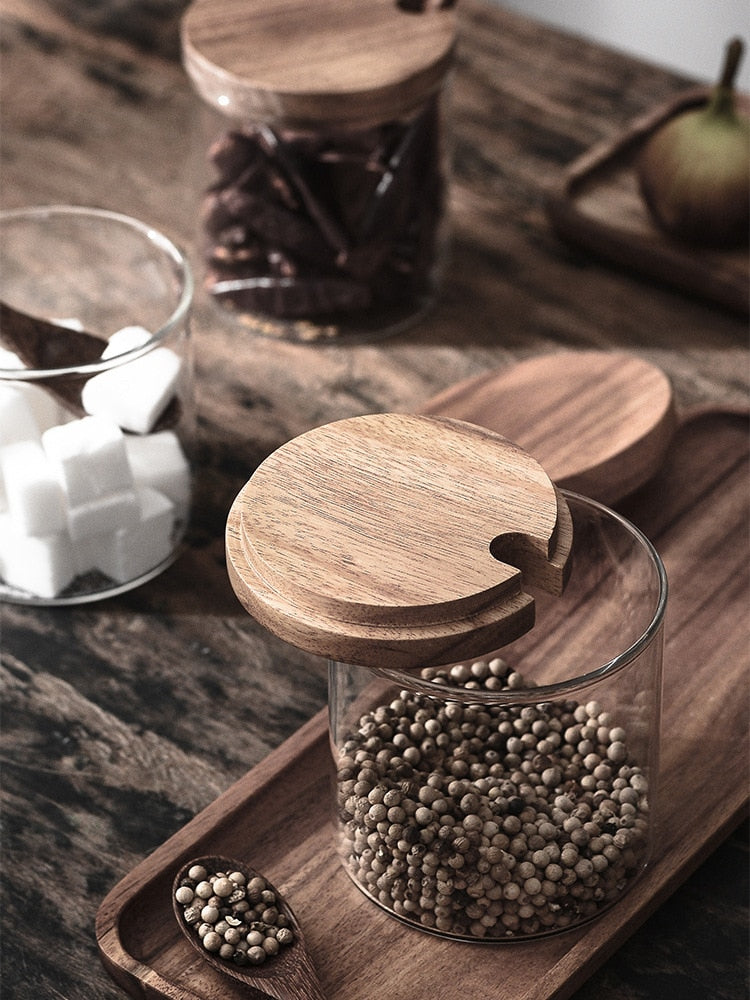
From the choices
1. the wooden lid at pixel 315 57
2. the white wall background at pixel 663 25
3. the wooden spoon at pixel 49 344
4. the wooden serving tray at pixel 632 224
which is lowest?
the white wall background at pixel 663 25

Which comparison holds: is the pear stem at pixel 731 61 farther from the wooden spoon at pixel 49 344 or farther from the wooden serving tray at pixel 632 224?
the wooden spoon at pixel 49 344

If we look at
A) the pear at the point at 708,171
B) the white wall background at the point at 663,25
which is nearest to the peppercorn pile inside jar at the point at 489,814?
the pear at the point at 708,171

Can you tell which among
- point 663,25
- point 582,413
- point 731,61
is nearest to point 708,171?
point 731,61

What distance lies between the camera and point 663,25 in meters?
2.51

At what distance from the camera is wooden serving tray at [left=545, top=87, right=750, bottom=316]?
110 cm

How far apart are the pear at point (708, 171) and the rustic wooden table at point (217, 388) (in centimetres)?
6

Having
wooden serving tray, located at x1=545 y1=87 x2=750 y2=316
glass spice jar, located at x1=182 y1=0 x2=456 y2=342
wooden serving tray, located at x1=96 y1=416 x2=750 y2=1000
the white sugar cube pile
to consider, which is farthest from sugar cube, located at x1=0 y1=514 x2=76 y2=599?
wooden serving tray, located at x1=545 y1=87 x2=750 y2=316

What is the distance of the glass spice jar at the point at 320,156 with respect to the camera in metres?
0.95

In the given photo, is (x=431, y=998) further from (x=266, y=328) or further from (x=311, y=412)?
(x=266, y=328)

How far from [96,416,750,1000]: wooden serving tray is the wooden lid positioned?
402 millimetres

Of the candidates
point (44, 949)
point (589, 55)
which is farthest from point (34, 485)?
point (589, 55)

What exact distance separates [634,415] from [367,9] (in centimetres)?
41

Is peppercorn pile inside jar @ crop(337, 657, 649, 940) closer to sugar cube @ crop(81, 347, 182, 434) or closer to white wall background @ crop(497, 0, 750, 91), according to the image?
sugar cube @ crop(81, 347, 182, 434)

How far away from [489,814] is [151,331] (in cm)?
49
